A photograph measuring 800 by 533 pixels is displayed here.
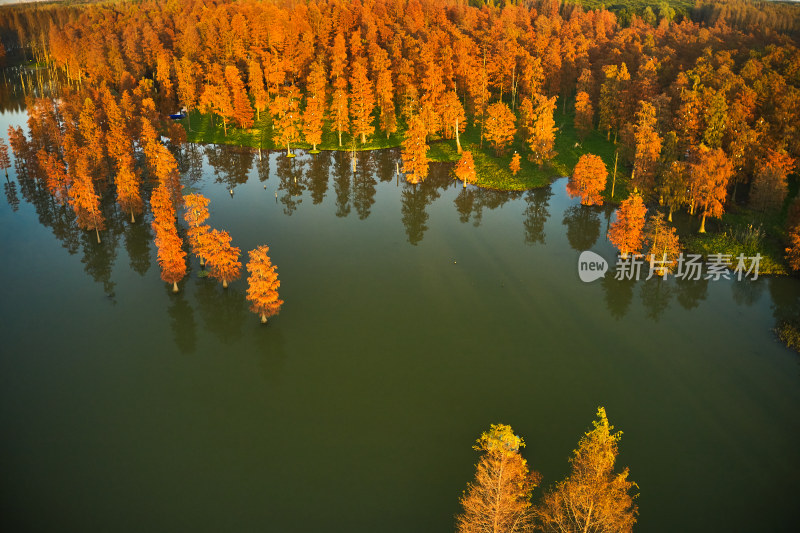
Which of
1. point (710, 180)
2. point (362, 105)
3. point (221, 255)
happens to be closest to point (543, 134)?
point (710, 180)

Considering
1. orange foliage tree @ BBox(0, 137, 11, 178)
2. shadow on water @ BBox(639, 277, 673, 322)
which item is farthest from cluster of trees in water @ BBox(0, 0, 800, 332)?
shadow on water @ BBox(639, 277, 673, 322)

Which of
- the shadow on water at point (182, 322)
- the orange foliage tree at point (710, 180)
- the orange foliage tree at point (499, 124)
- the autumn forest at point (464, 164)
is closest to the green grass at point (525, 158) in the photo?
the autumn forest at point (464, 164)

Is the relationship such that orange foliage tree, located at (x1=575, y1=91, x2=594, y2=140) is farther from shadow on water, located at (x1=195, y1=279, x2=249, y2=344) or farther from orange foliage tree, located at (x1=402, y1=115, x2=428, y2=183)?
shadow on water, located at (x1=195, y1=279, x2=249, y2=344)

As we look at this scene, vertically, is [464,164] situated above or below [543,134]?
below

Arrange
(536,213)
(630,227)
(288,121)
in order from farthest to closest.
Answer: (288,121), (536,213), (630,227)

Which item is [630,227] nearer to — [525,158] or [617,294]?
[617,294]

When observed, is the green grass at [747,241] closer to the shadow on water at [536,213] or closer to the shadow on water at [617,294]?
the shadow on water at [617,294]
